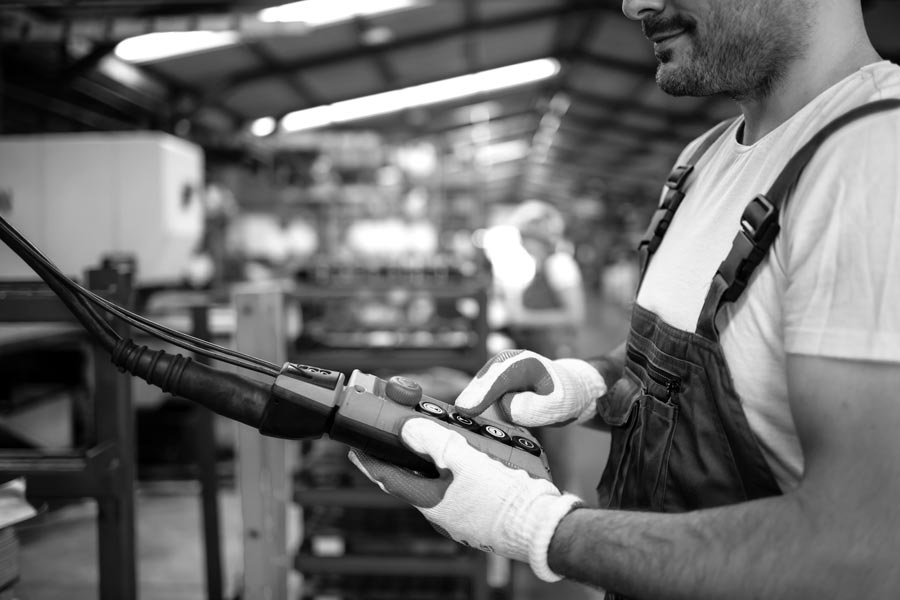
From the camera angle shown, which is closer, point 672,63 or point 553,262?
point 672,63

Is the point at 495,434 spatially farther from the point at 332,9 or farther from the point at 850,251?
the point at 332,9

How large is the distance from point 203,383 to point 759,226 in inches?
29.2

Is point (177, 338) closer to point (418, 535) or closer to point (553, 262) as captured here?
point (418, 535)

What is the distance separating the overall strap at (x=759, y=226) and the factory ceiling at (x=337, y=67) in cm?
177

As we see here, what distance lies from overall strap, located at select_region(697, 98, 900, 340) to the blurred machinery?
306cm

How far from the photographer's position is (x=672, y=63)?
40.5 inches

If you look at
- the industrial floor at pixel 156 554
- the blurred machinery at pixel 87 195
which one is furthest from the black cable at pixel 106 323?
the blurred machinery at pixel 87 195

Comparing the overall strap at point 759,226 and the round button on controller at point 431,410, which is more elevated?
the overall strap at point 759,226

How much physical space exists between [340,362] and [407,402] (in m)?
1.55

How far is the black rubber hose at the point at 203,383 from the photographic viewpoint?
903mm

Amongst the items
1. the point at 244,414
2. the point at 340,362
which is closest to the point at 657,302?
the point at 244,414

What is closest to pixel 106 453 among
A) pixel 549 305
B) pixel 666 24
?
pixel 666 24

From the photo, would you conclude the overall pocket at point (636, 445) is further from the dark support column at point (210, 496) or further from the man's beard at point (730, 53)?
the dark support column at point (210, 496)

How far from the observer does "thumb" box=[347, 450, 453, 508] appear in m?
0.86
